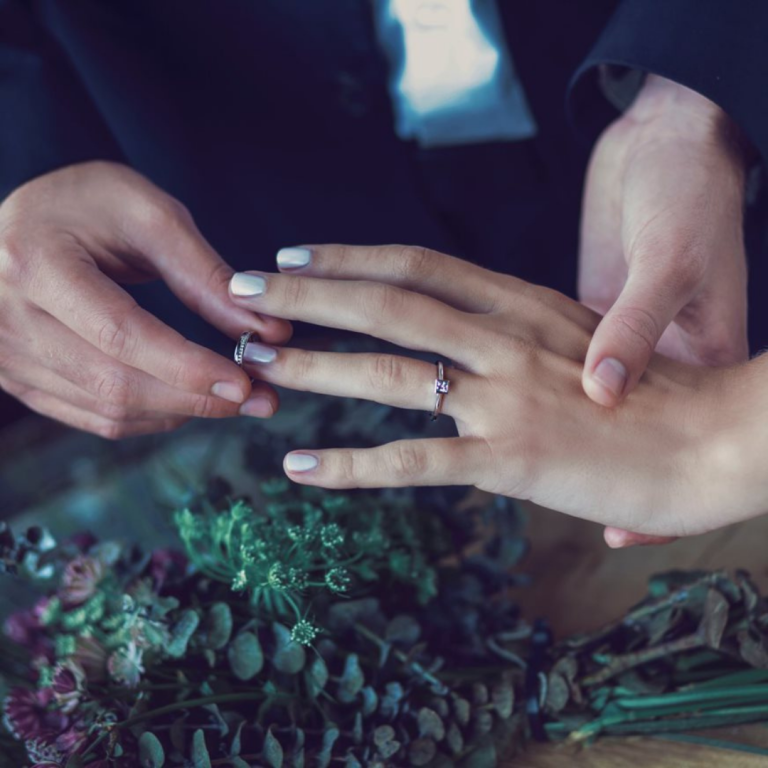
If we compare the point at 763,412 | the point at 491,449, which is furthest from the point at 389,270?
the point at 763,412

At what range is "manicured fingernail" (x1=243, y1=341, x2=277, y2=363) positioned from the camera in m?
0.70

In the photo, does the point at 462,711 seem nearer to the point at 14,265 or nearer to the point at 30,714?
the point at 30,714

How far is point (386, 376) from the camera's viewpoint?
0.68 metres

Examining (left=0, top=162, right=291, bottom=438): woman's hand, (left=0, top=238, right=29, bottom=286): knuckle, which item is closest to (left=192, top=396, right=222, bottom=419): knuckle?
(left=0, top=162, right=291, bottom=438): woman's hand

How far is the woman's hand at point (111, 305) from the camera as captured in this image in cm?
71

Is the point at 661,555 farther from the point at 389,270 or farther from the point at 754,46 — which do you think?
the point at 754,46

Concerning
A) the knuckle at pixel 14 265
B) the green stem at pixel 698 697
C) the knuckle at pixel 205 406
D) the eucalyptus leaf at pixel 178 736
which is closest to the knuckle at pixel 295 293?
the knuckle at pixel 205 406

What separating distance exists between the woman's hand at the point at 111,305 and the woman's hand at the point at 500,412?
0.15 ft

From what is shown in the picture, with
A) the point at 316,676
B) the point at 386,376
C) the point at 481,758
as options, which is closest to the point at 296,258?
the point at 386,376

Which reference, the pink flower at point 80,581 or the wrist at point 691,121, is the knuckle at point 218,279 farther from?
the wrist at point 691,121

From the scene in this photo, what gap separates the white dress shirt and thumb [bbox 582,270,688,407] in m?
0.51

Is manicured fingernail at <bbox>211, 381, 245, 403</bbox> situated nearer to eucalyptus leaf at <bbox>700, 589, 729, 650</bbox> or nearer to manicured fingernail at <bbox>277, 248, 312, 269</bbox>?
manicured fingernail at <bbox>277, 248, 312, 269</bbox>

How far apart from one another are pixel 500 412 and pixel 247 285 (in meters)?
0.26

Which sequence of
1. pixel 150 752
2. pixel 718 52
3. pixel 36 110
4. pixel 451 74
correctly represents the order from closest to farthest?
pixel 150 752 → pixel 718 52 → pixel 36 110 → pixel 451 74
